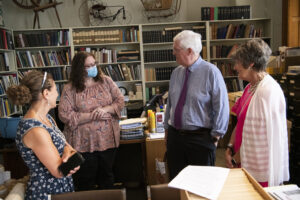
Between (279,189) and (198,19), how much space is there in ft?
15.2

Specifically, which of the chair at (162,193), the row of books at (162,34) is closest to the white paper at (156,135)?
the chair at (162,193)

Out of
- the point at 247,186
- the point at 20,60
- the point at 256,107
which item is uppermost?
the point at 20,60

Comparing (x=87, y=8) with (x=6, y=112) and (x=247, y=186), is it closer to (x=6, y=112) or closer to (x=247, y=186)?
(x=6, y=112)

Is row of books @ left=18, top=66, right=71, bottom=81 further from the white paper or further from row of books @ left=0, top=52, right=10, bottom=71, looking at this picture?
the white paper

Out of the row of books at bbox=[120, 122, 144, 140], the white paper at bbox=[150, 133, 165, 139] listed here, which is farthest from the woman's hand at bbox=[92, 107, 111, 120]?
the white paper at bbox=[150, 133, 165, 139]

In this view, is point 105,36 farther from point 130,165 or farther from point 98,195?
point 98,195

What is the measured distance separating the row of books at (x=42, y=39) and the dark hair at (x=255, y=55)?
3.96 m

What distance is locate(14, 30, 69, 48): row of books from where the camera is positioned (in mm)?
4781

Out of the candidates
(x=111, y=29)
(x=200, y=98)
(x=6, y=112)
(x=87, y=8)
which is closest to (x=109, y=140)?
(x=200, y=98)

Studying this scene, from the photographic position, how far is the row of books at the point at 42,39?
478 cm

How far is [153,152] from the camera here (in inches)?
100

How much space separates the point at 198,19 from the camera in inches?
207

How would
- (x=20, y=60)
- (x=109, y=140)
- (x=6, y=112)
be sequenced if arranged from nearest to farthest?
(x=109, y=140)
(x=6, y=112)
(x=20, y=60)

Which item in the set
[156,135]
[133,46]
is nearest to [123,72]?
[133,46]
